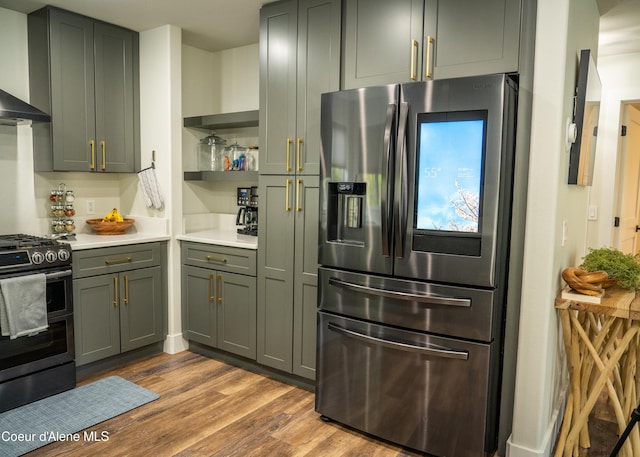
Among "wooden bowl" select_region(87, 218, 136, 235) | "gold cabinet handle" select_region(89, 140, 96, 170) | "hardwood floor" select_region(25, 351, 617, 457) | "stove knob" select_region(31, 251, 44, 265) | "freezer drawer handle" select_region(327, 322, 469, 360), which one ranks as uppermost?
"gold cabinet handle" select_region(89, 140, 96, 170)

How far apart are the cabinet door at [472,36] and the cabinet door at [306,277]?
Answer: 1.02 m

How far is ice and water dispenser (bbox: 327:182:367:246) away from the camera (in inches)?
96.0

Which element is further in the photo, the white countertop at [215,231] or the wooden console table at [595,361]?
the white countertop at [215,231]

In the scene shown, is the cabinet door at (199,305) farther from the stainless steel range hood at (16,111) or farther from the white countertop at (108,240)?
the stainless steel range hood at (16,111)

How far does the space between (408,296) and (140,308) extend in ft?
7.12

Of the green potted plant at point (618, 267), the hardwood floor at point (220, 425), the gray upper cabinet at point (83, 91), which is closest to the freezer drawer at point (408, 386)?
the hardwood floor at point (220, 425)

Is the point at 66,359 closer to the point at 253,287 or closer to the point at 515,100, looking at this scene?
the point at 253,287

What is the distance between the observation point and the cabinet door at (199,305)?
3508 millimetres

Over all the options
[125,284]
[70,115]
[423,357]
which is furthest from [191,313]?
[423,357]

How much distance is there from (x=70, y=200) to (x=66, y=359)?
125cm

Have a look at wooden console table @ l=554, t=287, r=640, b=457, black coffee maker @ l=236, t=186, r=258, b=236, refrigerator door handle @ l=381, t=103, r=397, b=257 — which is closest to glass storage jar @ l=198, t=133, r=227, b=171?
black coffee maker @ l=236, t=186, r=258, b=236

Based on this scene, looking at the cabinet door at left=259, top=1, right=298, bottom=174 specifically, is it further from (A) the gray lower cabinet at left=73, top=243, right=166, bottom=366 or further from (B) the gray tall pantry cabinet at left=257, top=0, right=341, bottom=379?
(A) the gray lower cabinet at left=73, top=243, right=166, bottom=366

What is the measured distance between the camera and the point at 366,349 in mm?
2434

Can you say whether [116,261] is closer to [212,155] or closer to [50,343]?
[50,343]
